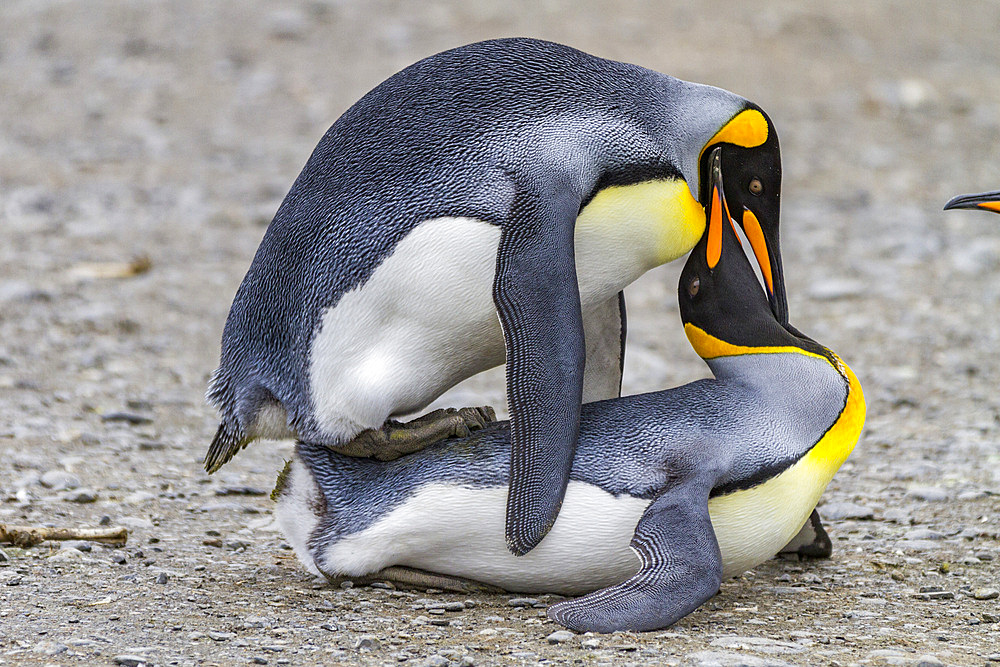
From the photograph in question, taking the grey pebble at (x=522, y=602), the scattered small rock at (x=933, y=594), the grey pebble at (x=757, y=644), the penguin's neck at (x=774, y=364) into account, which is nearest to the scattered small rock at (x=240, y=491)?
the grey pebble at (x=522, y=602)

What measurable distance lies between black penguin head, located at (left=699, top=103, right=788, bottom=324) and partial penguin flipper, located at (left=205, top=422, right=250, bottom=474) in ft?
3.64

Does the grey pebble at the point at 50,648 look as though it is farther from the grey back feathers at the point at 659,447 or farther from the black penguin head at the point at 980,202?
the black penguin head at the point at 980,202

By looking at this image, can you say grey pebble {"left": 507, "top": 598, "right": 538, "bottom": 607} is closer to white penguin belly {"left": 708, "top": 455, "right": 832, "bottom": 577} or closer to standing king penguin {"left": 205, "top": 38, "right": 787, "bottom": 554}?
standing king penguin {"left": 205, "top": 38, "right": 787, "bottom": 554}

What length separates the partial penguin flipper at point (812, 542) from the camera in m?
2.84

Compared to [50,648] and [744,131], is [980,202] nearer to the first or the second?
[744,131]

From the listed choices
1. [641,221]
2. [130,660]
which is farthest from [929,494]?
[130,660]

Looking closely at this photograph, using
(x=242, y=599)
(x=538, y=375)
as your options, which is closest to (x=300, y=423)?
(x=242, y=599)

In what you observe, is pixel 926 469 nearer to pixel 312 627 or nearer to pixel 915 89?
pixel 312 627

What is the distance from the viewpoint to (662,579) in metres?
2.23

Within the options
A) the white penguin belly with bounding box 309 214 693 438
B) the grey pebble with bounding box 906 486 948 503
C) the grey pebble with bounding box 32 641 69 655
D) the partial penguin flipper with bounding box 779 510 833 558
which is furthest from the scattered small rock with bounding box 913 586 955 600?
the grey pebble with bounding box 32 641 69 655

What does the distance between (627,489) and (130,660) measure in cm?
95

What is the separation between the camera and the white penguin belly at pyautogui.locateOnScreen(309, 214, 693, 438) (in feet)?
7.98

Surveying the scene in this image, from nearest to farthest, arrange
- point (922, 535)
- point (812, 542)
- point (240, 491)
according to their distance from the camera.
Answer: point (812, 542)
point (922, 535)
point (240, 491)

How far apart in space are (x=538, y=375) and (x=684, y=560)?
43 cm
